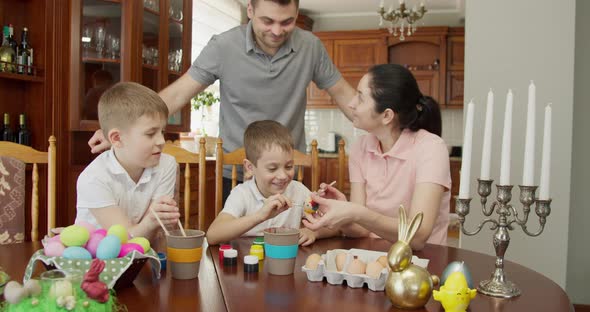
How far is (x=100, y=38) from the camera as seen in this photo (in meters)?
3.50

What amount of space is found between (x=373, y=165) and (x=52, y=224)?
104 centimetres

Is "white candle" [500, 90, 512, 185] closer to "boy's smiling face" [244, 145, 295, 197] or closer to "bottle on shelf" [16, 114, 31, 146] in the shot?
"boy's smiling face" [244, 145, 295, 197]

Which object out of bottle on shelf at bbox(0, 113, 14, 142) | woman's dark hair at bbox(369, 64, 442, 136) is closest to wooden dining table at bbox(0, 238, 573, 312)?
woman's dark hair at bbox(369, 64, 442, 136)

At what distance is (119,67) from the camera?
356cm

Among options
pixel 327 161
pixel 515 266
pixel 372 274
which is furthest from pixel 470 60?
pixel 327 161

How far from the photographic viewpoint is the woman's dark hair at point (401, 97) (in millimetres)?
1688

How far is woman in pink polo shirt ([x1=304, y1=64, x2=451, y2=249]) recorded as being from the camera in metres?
1.56

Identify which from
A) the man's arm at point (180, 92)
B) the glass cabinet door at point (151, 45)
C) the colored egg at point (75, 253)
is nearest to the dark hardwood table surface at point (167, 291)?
the colored egg at point (75, 253)

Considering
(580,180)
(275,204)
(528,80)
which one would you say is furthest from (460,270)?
(580,180)

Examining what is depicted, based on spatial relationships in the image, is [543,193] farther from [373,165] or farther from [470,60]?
[470,60]

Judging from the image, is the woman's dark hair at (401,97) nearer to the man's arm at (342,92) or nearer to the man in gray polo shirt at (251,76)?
the man in gray polo shirt at (251,76)

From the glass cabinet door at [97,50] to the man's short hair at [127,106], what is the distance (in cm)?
206

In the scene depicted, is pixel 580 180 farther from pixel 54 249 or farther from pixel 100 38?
pixel 100 38

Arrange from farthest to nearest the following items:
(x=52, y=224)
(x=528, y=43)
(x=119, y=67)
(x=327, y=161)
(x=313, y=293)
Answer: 1. (x=327, y=161)
2. (x=119, y=67)
3. (x=528, y=43)
4. (x=52, y=224)
5. (x=313, y=293)
